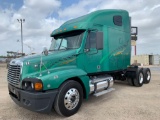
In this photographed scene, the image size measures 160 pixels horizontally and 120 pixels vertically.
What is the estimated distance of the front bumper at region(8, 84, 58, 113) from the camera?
13.4 feet

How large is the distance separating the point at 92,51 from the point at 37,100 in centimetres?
257

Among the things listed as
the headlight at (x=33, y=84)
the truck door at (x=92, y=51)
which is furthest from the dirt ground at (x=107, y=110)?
the truck door at (x=92, y=51)

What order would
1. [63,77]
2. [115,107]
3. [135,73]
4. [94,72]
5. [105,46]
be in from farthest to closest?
[135,73] → [105,46] → [94,72] → [115,107] → [63,77]

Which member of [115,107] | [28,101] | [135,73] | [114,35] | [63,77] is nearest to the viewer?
[28,101]

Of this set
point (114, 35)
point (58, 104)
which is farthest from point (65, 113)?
point (114, 35)

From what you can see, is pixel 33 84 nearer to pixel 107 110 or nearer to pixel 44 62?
pixel 44 62

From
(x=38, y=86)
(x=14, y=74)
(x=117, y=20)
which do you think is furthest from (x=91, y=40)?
(x=14, y=74)

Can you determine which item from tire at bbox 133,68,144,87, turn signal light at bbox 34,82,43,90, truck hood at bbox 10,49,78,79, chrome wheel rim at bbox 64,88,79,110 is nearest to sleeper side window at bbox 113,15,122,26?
truck hood at bbox 10,49,78,79

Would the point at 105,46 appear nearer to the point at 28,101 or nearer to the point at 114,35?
the point at 114,35

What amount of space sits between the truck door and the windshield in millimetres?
311

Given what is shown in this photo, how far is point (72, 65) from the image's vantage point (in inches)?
205

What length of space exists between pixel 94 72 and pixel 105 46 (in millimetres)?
1160

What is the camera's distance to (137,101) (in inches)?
242

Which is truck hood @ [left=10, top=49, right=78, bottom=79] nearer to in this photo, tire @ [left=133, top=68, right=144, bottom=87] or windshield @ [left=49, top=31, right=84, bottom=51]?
windshield @ [left=49, top=31, right=84, bottom=51]
